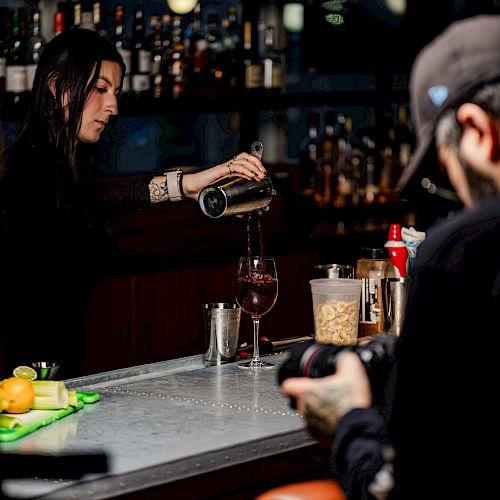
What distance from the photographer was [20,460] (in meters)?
1.82

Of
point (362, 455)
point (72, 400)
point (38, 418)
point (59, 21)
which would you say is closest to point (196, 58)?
point (59, 21)

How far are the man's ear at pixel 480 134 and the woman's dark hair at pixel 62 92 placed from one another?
1927mm

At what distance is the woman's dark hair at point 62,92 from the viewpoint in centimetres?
308

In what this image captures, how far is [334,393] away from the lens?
1.52 m

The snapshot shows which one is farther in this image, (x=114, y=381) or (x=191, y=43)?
(x=191, y=43)

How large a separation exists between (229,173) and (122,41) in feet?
5.64

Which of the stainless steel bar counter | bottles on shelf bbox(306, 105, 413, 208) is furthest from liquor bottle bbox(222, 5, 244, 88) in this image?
the stainless steel bar counter

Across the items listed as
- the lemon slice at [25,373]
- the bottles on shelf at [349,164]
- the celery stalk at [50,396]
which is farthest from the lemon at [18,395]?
the bottles on shelf at [349,164]

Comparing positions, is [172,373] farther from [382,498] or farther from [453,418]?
[453,418]

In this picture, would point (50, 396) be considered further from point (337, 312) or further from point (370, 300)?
point (370, 300)

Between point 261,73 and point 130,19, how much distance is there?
651 mm

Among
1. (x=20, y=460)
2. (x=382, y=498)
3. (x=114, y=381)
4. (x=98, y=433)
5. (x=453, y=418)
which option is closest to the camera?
(x=453, y=418)

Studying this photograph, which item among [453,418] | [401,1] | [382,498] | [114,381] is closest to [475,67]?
[453,418]

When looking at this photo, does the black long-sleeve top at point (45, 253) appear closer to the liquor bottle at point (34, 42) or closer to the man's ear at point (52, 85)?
the man's ear at point (52, 85)
